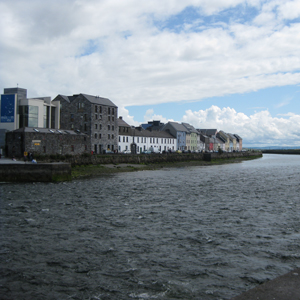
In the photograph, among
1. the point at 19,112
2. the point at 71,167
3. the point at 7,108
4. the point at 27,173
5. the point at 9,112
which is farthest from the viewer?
the point at 7,108

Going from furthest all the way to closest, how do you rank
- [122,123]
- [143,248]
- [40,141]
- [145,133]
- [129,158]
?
1. [145,133]
2. [122,123]
3. [40,141]
4. [129,158]
5. [143,248]

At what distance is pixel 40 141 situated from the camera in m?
70.2

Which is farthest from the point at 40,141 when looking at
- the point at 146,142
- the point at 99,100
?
the point at 146,142

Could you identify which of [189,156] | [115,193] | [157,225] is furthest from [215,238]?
[189,156]

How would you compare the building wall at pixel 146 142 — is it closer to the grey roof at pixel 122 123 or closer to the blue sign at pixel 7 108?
the grey roof at pixel 122 123

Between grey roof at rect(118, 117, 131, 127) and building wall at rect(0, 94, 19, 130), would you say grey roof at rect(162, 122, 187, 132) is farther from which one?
building wall at rect(0, 94, 19, 130)

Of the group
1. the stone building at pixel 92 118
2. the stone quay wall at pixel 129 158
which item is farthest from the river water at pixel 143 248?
the stone building at pixel 92 118

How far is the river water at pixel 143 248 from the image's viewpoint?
30.0 feet

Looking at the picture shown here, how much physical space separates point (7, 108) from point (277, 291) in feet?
263

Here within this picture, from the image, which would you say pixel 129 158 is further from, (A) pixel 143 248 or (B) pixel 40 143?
(A) pixel 143 248

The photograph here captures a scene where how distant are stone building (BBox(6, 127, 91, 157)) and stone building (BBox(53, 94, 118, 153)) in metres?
11.9

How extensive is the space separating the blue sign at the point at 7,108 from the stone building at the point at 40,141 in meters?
9.02

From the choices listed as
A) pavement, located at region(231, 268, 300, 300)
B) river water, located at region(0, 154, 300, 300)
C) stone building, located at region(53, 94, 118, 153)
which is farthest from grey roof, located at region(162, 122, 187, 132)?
pavement, located at region(231, 268, 300, 300)

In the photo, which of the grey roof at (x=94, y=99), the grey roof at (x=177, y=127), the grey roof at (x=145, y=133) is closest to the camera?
the grey roof at (x=94, y=99)
